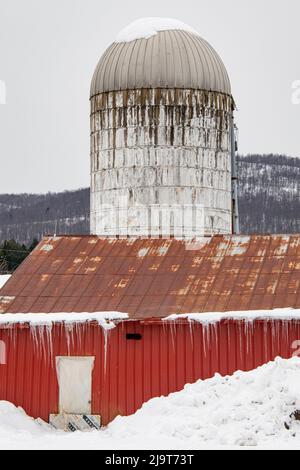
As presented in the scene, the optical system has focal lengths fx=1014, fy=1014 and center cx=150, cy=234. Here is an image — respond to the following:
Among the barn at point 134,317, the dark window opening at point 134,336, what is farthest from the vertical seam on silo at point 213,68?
the dark window opening at point 134,336

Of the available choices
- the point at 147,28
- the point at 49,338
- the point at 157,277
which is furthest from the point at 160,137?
the point at 49,338

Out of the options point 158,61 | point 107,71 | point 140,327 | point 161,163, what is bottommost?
point 140,327

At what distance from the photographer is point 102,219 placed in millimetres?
34031

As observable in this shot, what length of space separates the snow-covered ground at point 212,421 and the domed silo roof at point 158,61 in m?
15.3

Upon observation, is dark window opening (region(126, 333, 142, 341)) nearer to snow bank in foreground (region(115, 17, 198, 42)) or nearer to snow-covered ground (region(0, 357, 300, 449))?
snow-covered ground (region(0, 357, 300, 449))

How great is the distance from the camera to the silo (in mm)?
32938

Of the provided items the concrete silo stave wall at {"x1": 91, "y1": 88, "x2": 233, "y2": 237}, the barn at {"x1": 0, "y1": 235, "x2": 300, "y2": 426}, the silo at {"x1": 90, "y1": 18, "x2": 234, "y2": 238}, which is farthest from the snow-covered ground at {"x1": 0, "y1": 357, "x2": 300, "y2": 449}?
the silo at {"x1": 90, "y1": 18, "x2": 234, "y2": 238}

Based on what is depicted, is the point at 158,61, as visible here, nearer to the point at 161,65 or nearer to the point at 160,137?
the point at 161,65

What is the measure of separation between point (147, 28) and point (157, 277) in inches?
525

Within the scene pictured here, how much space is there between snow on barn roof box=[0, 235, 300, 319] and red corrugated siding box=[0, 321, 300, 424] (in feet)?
1.53

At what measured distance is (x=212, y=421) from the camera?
60.5 ft

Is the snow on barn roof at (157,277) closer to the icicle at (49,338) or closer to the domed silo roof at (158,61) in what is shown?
the icicle at (49,338)

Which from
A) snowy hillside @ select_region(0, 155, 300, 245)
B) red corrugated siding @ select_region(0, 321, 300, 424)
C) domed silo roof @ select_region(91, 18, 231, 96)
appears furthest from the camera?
snowy hillside @ select_region(0, 155, 300, 245)

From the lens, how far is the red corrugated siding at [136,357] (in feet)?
68.7
